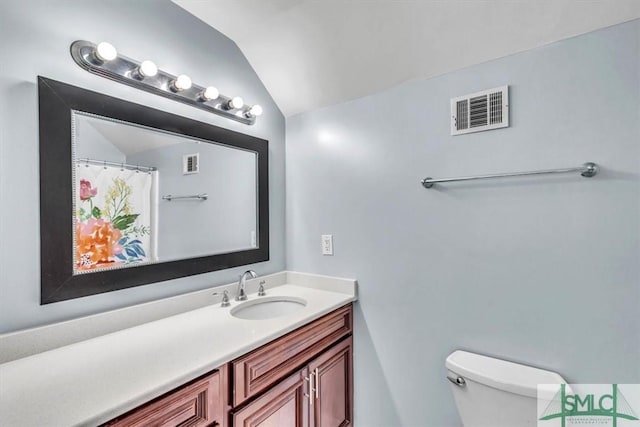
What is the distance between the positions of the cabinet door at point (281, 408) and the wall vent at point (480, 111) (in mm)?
1356

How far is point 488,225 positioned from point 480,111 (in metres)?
0.52

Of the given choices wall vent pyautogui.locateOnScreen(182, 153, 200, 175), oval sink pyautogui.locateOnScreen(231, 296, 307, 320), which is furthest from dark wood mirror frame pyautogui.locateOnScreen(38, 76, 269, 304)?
oval sink pyautogui.locateOnScreen(231, 296, 307, 320)

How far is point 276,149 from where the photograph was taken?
79.7 inches

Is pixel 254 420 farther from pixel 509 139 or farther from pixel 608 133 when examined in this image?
pixel 608 133

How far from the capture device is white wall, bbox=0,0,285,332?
3.27 ft

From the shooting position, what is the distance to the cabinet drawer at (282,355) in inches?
43.0

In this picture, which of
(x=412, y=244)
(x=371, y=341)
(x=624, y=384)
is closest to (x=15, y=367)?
(x=371, y=341)

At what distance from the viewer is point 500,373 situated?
47.9 inches

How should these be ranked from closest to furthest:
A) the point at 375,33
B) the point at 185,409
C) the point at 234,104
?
the point at 185,409, the point at 375,33, the point at 234,104

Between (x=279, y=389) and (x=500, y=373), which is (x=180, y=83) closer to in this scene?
(x=279, y=389)

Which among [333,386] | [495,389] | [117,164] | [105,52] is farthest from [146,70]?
[495,389]
